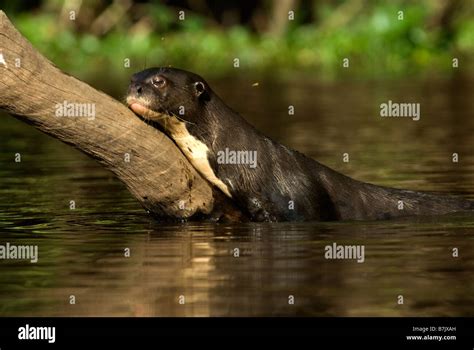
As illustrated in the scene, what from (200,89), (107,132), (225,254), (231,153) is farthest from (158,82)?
(225,254)

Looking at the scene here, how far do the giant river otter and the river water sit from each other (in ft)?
0.69

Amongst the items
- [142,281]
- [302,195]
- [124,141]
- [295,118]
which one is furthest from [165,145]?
[295,118]

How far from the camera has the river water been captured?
29.9ft

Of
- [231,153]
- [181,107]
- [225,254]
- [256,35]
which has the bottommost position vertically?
[225,254]

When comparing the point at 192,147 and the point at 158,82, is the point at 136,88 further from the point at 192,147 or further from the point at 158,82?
the point at 192,147

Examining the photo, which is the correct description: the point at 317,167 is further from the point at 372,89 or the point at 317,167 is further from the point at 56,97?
the point at 372,89

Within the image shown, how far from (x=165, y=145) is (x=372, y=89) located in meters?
18.6

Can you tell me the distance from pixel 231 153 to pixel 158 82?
0.84 meters

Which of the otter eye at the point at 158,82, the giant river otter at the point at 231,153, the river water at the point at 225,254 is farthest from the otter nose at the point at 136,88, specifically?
the river water at the point at 225,254

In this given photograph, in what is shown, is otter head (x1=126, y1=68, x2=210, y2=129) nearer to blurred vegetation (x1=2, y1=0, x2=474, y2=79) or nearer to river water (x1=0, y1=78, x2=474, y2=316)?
river water (x1=0, y1=78, x2=474, y2=316)

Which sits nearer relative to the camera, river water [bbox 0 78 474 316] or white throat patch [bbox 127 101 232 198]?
river water [bbox 0 78 474 316]

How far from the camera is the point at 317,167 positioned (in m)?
12.8

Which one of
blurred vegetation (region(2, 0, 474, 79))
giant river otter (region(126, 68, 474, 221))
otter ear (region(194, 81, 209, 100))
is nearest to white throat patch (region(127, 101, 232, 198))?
giant river otter (region(126, 68, 474, 221))

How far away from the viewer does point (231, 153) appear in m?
12.3
